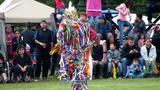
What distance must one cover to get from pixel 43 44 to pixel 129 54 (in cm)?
295

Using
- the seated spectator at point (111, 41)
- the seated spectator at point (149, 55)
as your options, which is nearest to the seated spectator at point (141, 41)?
the seated spectator at point (149, 55)

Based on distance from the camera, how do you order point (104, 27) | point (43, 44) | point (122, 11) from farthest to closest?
point (122, 11)
point (104, 27)
point (43, 44)

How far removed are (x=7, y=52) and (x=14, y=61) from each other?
0.79 metres

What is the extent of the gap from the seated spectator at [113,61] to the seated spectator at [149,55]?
88cm

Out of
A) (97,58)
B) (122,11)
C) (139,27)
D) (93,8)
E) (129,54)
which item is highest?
(93,8)

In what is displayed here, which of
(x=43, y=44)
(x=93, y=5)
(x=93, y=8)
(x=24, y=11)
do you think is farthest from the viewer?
(x=24, y=11)

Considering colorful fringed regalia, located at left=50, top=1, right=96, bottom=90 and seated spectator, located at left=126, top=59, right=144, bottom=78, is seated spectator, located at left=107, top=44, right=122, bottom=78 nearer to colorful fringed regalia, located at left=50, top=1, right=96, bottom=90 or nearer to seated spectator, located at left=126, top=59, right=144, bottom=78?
seated spectator, located at left=126, top=59, right=144, bottom=78

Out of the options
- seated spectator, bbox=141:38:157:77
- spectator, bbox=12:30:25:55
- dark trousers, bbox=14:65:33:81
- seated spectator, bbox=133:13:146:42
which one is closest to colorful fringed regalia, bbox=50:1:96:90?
dark trousers, bbox=14:65:33:81

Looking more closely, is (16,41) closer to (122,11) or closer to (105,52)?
(105,52)

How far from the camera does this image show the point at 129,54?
19.2 meters

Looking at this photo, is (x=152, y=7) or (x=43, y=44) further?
(x=152, y=7)

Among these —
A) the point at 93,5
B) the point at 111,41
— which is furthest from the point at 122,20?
the point at 93,5

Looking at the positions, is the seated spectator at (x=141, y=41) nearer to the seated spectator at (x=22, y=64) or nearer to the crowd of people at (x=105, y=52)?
the crowd of people at (x=105, y=52)

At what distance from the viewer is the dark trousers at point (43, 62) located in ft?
62.6
